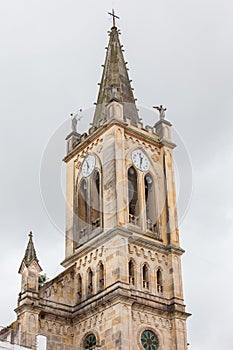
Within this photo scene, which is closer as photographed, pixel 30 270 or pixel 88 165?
pixel 30 270

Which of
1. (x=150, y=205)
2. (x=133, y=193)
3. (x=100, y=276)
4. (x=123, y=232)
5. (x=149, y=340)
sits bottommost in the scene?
(x=149, y=340)

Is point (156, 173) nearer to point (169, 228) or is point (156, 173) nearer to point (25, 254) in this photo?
point (169, 228)

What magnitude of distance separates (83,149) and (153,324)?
44.2 ft

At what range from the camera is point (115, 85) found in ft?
167

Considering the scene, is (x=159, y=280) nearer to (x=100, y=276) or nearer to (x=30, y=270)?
(x=100, y=276)

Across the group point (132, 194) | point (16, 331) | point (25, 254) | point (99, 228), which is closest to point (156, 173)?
point (132, 194)

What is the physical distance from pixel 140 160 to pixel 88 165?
351 centimetres

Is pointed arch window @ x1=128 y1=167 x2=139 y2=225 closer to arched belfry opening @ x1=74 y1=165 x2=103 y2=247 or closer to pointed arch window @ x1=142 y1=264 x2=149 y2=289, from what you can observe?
arched belfry opening @ x1=74 y1=165 x2=103 y2=247

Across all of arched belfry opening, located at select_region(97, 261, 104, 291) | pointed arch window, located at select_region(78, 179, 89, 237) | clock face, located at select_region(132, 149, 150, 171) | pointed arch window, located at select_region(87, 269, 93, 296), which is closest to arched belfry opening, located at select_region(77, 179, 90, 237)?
pointed arch window, located at select_region(78, 179, 89, 237)

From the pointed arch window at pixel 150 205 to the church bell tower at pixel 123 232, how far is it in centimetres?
6

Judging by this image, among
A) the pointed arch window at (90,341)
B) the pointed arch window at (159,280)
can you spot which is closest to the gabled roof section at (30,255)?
the pointed arch window at (90,341)

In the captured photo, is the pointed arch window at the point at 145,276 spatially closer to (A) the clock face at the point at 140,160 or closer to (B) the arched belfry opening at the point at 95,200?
(B) the arched belfry opening at the point at 95,200

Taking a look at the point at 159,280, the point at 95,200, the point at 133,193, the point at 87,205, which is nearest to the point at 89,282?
the point at 159,280

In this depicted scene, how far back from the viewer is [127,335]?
4012 cm
